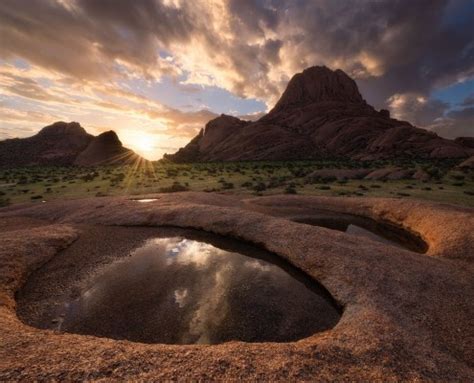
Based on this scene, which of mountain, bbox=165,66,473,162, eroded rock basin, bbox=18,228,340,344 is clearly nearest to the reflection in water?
eroded rock basin, bbox=18,228,340,344

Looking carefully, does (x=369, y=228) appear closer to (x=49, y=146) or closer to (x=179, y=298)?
(x=179, y=298)

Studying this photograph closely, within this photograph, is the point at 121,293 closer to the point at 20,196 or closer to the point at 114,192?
the point at 114,192

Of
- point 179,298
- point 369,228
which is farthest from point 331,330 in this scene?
point 369,228

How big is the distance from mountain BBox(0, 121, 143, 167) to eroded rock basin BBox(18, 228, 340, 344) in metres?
111

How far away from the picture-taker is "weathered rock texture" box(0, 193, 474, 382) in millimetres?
5520

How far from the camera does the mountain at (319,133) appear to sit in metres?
96.0

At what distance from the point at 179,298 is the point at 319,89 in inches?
6116

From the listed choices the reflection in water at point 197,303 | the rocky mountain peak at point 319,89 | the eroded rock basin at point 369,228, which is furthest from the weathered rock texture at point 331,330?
the rocky mountain peak at point 319,89

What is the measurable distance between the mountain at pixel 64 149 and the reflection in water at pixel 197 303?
367ft

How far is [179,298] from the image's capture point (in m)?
9.39

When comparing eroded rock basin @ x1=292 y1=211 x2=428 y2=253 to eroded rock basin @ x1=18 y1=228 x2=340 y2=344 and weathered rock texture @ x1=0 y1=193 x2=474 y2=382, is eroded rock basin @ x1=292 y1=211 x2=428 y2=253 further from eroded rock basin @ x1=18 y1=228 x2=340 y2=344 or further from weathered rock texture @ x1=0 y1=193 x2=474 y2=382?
eroded rock basin @ x1=18 y1=228 x2=340 y2=344

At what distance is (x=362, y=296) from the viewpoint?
28.6ft

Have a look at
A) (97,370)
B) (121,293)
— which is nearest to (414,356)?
(97,370)

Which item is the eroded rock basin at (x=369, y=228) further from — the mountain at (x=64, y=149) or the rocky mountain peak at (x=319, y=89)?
the rocky mountain peak at (x=319, y=89)
